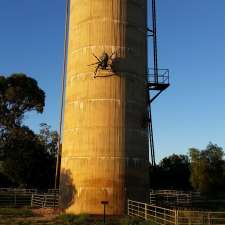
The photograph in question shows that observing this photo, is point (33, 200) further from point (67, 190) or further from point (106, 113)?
point (106, 113)

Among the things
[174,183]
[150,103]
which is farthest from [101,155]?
[174,183]

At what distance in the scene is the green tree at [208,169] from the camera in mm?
61844

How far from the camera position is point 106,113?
2570 centimetres

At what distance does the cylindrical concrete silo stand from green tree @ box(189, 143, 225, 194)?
37687 millimetres

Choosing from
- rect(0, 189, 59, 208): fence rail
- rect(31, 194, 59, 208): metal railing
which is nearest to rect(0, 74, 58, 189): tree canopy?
rect(0, 189, 59, 208): fence rail

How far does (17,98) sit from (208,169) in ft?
102

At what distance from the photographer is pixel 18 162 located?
4922cm

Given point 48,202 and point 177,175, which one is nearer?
point 48,202

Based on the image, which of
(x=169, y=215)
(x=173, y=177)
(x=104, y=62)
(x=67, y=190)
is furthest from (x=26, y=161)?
(x=173, y=177)

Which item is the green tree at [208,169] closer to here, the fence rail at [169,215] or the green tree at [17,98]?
the green tree at [17,98]

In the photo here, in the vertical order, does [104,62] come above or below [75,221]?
above

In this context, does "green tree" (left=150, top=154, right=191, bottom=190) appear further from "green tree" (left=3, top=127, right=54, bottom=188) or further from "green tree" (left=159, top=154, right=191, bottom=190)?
"green tree" (left=3, top=127, right=54, bottom=188)

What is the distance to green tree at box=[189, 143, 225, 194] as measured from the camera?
6184 centimetres

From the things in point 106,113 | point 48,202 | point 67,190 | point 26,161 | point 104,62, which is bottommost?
point 48,202
